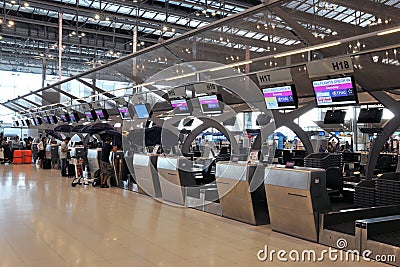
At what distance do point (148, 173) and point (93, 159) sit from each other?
457cm

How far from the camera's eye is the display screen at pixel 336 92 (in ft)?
25.1

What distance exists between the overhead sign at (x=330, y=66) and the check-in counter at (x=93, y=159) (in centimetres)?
838

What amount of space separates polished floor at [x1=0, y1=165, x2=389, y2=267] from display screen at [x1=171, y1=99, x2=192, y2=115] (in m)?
3.67

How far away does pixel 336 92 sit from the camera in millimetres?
7902

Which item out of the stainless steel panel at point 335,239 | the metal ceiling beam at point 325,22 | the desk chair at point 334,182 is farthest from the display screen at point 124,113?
the stainless steel panel at point 335,239

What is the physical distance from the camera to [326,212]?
20.5 ft

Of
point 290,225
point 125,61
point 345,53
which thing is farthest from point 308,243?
point 125,61

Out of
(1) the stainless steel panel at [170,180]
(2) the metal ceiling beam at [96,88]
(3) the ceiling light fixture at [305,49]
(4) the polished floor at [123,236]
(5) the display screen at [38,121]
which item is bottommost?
(4) the polished floor at [123,236]

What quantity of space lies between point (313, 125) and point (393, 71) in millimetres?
23127

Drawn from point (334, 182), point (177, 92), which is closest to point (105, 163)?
point (177, 92)

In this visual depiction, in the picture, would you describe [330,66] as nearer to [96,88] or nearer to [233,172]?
[233,172]

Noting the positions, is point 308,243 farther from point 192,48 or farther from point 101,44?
point 101,44

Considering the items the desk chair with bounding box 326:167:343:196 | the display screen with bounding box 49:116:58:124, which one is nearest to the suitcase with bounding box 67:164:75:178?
the display screen with bounding box 49:116:58:124

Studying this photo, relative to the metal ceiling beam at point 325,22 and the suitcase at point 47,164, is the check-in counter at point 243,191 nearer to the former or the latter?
the metal ceiling beam at point 325,22
